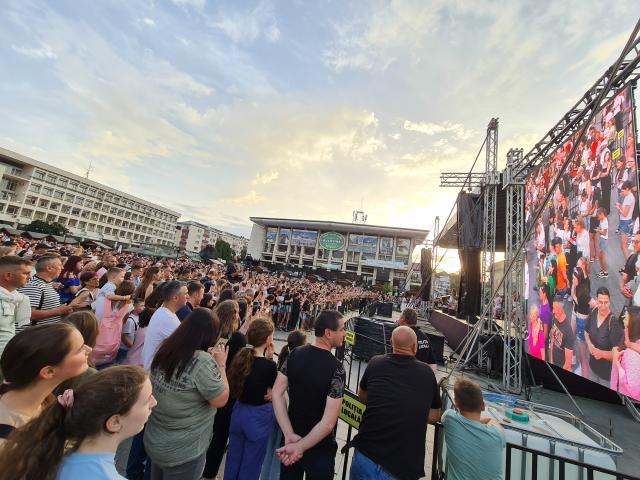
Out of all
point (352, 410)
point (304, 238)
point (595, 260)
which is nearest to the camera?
point (352, 410)

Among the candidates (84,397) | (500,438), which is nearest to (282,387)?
(84,397)

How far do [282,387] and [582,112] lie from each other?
24.1 ft

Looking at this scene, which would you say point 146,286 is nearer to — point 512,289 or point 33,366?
point 33,366

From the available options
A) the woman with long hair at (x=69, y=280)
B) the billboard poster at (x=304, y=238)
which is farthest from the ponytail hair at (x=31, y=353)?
the billboard poster at (x=304, y=238)

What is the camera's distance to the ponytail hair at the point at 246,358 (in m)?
2.43

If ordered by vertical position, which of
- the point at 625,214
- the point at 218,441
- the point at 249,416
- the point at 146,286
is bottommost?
the point at 218,441

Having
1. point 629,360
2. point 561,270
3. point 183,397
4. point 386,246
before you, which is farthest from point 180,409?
point 386,246

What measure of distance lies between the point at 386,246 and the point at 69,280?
5458cm

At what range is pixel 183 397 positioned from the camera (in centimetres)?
197

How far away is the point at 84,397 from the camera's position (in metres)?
1.14

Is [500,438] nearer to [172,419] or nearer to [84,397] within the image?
[172,419]

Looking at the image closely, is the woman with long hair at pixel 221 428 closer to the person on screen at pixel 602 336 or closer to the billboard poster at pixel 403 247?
the person on screen at pixel 602 336

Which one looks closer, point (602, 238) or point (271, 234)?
point (602, 238)

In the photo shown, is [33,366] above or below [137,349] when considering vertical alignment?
above
